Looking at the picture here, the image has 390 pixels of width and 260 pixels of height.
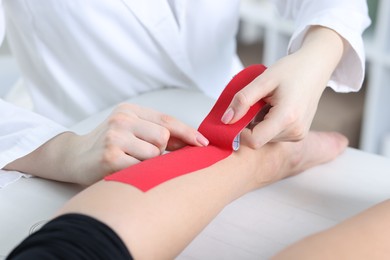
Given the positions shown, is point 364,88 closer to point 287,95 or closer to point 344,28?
point 344,28

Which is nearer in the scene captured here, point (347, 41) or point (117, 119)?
point (117, 119)

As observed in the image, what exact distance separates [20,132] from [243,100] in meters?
0.30

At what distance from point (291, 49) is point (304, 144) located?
0.15 m

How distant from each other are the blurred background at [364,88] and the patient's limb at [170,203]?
0.89m

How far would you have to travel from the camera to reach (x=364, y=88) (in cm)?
202

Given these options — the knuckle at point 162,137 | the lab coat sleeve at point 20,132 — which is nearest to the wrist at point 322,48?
the knuckle at point 162,137

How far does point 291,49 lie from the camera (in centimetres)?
96

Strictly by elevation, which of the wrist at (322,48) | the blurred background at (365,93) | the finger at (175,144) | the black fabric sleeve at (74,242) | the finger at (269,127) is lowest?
the blurred background at (365,93)

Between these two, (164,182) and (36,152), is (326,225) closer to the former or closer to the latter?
(164,182)

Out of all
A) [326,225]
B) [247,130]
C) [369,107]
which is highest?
[247,130]

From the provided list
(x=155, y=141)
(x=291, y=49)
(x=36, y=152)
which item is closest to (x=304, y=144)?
(x=291, y=49)

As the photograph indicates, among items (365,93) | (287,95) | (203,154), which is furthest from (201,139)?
(365,93)

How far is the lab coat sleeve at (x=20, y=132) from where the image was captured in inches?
31.7

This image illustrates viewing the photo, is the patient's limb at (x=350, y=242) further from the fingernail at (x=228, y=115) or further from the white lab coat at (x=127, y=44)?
the white lab coat at (x=127, y=44)
